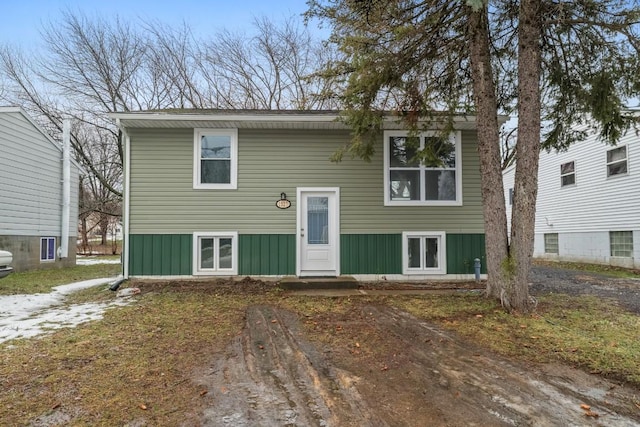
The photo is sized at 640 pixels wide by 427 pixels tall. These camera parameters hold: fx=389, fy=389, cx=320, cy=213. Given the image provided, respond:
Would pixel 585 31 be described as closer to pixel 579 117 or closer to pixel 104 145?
pixel 579 117

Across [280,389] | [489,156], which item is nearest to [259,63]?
[489,156]

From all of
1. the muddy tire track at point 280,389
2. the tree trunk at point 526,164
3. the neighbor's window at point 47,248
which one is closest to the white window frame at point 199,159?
the muddy tire track at point 280,389

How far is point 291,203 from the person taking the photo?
8227 mm

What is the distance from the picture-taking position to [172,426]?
2414 millimetres

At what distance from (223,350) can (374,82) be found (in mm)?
4583

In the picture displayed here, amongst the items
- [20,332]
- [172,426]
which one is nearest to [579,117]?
[172,426]

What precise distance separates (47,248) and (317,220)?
960 cm

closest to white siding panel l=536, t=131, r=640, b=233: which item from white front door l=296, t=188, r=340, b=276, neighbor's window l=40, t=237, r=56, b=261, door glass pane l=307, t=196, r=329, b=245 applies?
white front door l=296, t=188, r=340, b=276

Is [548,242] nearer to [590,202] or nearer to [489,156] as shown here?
[590,202]

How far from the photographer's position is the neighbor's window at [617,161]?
11.8m

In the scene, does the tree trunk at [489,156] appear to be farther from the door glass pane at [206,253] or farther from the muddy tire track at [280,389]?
the door glass pane at [206,253]

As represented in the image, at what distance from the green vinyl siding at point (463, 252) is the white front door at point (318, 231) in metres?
2.43

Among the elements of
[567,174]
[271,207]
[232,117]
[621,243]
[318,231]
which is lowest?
[621,243]

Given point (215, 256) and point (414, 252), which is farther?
point (414, 252)
